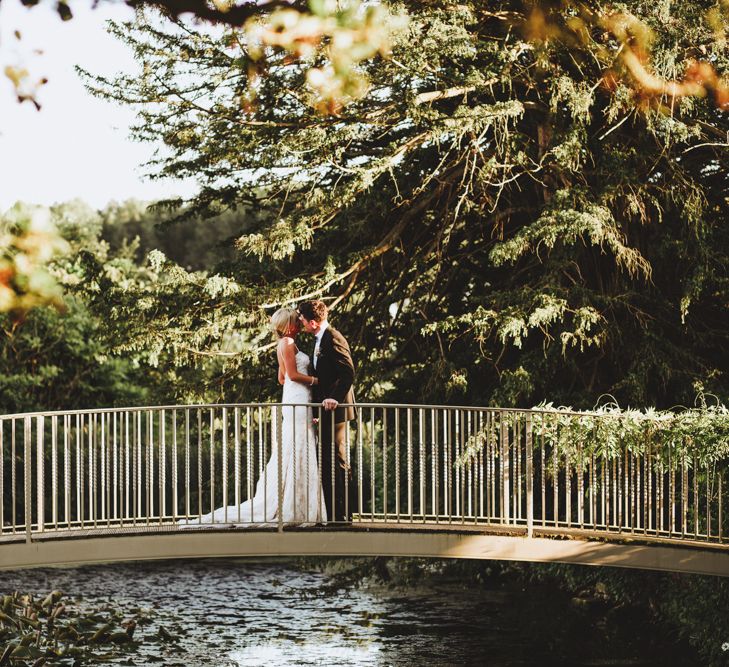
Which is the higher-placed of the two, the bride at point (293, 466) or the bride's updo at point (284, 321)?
the bride's updo at point (284, 321)

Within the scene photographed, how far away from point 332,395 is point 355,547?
133 cm

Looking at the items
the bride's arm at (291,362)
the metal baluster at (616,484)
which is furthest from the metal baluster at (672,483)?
the bride's arm at (291,362)

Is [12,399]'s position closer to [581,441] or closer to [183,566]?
[183,566]

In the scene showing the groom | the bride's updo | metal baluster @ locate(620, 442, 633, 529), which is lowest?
metal baluster @ locate(620, 442, 633, 529)

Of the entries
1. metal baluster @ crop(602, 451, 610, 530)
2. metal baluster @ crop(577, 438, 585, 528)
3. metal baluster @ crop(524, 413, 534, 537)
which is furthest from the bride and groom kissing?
metal baluster @ crop(602, 451, 610, 530)

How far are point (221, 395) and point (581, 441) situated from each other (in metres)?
5.95

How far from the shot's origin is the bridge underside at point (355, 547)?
9.99 m

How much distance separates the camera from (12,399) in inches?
947

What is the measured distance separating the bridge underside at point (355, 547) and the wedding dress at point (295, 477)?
6.9 inches

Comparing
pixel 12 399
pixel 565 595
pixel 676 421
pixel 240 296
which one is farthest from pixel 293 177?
pixel 12 399

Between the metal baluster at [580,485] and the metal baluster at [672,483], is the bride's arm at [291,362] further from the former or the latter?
the metal baluster at [672,483]

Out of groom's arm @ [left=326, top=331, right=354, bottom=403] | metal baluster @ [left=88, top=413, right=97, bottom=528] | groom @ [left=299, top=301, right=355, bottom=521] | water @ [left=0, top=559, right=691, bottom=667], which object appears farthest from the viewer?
water @ [left=0, top=559, right=691, bottom=667]

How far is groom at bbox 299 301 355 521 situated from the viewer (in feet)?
32.1

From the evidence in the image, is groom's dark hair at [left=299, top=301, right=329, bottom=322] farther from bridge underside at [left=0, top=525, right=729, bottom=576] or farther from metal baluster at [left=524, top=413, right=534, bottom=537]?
metal baluster at [left=524, top=413, right=534, bottom=537]
